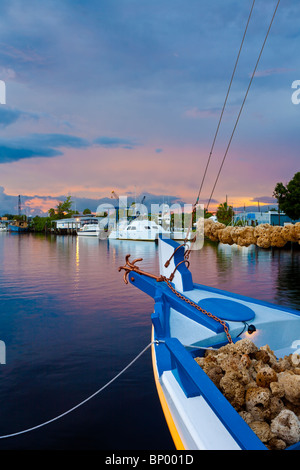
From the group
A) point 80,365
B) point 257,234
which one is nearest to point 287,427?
point 80,365

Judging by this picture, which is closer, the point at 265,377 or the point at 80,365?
the point at 265,377

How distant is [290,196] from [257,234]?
119ft

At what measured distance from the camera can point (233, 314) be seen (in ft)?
17.0

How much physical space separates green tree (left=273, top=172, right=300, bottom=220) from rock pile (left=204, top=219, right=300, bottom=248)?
114 ft

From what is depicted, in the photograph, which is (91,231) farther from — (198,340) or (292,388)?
(292,388)

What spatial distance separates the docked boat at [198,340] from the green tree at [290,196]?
4011cm

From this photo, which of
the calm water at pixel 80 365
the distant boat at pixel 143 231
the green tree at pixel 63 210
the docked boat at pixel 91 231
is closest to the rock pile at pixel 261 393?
the calm water at pixel 80 365

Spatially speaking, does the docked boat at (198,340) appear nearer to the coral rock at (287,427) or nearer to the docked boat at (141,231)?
the coral rock at (287,427)

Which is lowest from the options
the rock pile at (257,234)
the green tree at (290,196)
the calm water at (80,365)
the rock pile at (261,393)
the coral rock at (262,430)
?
the calm water at (80,365)

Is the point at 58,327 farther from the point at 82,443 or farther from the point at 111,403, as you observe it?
the point at 82,443

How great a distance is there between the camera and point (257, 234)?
33.5ft

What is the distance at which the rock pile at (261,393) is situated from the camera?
2807mm

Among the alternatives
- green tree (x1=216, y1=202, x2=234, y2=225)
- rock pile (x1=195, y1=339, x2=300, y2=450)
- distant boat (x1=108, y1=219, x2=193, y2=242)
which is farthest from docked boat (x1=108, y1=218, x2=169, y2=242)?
rock pile (x1=195, y1=339, x2=300, y2=450)
